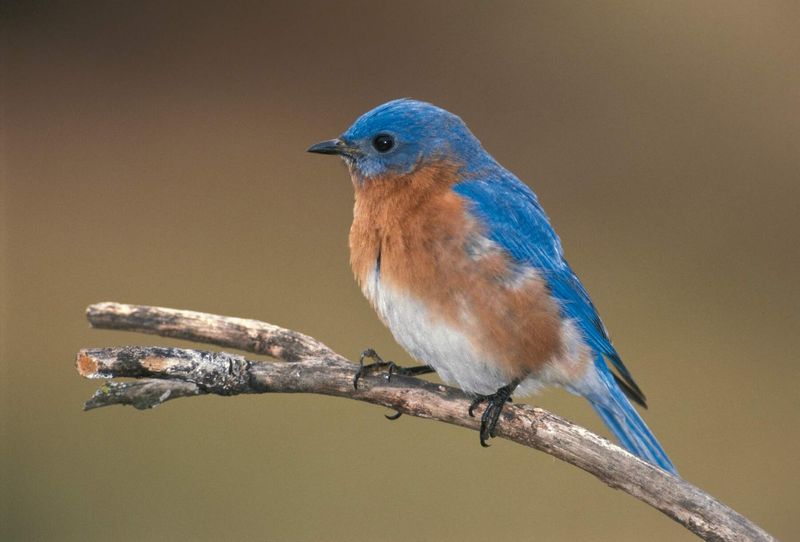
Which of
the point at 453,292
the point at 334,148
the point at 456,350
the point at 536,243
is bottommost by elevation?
the point at 456,350

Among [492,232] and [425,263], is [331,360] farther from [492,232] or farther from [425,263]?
[492,232]

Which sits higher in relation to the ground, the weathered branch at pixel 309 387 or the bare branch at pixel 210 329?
the bare branch at pixel 210 329

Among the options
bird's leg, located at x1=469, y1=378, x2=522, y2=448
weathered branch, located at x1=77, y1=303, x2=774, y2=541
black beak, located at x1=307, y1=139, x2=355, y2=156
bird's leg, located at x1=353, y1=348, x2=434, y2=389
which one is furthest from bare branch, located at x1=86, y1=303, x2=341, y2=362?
black beak, located at x1=307, y1=139, x2=355, y2=156

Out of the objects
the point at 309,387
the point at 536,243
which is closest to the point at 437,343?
the point at 309,387

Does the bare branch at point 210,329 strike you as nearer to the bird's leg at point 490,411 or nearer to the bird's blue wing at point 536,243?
the bird's leg at point 490,411

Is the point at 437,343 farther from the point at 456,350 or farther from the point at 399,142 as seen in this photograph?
the point at 399,142

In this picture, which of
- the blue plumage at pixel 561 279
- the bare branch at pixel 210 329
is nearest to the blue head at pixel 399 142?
the blue plumage at pixel 561 279

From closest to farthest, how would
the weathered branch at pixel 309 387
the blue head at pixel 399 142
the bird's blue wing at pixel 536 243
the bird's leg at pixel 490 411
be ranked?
the weathered branch at pixel 309 387 < the bird's leg at pixel 490 411 < the bird's blue wing at pixel 536 243 < the blue head at pixel 399 142

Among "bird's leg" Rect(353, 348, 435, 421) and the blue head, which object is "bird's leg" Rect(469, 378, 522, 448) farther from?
the blue head
